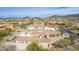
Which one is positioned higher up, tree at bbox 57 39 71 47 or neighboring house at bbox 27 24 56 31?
neighboring house at bbox 27 24 56 31

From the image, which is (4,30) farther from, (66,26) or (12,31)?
(66,26)

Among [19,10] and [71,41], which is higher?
[19,10]

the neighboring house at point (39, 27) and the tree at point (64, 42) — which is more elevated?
the neighboring house at point (39, 27)

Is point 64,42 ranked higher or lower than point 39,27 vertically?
lower
